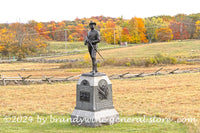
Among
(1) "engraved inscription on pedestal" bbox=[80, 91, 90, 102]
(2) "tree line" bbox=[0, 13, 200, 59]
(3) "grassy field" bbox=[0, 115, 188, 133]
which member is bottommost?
(3) "grassy field" bbox=[0, 115, 188, 133]

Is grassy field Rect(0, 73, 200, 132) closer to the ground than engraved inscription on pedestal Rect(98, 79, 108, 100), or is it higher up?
closer to the ground

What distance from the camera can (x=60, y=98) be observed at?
2252 centimetres

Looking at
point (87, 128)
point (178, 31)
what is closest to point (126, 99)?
point (87, 128)

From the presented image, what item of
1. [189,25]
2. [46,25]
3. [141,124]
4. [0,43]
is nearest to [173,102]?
[141,124]

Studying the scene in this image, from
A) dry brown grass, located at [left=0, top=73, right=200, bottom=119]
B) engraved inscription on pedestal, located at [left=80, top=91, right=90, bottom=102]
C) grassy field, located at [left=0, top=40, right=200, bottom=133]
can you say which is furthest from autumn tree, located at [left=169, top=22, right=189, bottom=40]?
engraved inscription on pedestal, located at [left=80, top=91, right=90, bottom=102]

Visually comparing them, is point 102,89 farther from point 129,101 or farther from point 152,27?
point 152,27

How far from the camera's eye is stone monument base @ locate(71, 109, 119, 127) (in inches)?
451

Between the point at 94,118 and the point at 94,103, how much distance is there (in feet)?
1.85

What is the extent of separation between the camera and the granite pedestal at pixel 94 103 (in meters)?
11.5

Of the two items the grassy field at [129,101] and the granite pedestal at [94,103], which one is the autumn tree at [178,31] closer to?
the grassy field at [129,101]

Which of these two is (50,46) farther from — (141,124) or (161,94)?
(141,124)

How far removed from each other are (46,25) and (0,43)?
3389 centimetres

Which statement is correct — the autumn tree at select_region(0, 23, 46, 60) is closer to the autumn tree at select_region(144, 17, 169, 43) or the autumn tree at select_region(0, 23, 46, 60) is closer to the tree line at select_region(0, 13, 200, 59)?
the tree line at select_region(0, 13, 200, 59)

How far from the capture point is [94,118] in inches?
449
